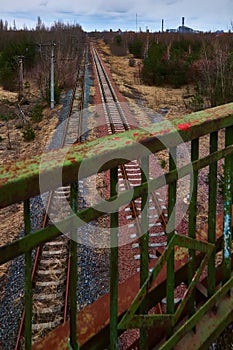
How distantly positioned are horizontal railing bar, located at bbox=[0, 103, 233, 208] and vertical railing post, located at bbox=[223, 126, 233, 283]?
0.17 m

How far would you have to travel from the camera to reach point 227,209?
5.61 feet

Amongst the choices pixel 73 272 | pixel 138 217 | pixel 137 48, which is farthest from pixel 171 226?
pixel 137 48

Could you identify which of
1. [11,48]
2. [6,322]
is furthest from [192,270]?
[11,48]

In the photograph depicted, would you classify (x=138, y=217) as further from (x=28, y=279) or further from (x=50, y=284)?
(x=28, y=279)

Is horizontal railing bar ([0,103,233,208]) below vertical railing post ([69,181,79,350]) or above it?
above

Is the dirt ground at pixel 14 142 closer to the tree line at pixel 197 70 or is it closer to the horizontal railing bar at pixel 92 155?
the horizontal railing bar at pixel 92 155

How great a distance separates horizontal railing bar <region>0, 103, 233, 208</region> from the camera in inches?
38.3

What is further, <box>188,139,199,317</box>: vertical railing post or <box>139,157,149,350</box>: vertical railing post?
<box>188,139,199,317</box>: vertical railing post

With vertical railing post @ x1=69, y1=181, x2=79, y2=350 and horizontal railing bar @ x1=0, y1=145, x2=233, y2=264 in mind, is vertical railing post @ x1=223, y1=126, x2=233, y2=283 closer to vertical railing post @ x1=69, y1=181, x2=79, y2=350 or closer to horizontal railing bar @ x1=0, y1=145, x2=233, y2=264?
horizontal railing bar @ x1=0, y1=145, x2=233, y2=264

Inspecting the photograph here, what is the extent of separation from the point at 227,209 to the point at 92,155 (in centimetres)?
86

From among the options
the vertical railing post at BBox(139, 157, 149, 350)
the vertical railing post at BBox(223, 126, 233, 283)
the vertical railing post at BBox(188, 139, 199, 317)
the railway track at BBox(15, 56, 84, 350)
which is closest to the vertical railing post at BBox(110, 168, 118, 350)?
the vertical railing post at BBox(139, 157, 149, 350)

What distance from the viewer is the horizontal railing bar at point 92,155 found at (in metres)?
0.97

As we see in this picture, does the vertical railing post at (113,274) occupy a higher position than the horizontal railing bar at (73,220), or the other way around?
the horizontal railing bar at (73,220)

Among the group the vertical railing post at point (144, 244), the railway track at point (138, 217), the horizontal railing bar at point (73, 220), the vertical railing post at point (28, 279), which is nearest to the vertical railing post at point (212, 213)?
the horizontal railing bar at point (73, 220)
